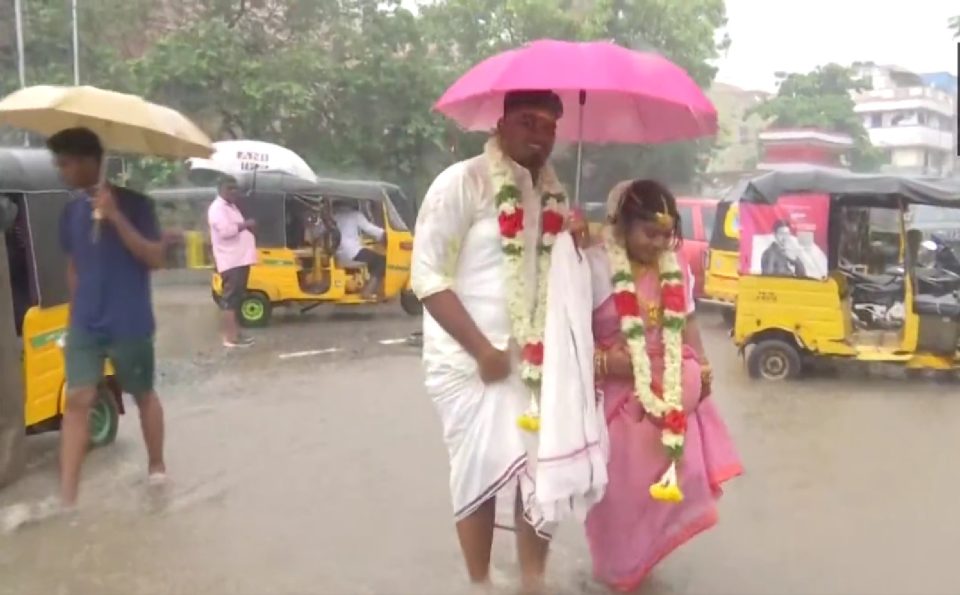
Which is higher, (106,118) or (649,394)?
(106,118)

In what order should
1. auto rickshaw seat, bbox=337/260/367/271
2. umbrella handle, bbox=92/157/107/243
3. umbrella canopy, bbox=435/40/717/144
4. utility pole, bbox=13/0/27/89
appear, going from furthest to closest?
utility pole, bbox=13/0/27/89 → auto rickshaw seat, bbox=337/260/367/271 → umbrella handle, bbox=92/157/107/243 → umbrella canopy, bbox=435/40/717/144

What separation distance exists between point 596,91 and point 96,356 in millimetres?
2686

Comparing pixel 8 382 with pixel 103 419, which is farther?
pixel 103 419

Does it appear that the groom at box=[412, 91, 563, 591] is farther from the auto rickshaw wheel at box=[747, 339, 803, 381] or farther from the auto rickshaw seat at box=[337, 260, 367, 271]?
the auto rickshaw seat at box=[337, 260, 367, 271]

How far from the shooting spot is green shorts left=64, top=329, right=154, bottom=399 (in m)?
5.22

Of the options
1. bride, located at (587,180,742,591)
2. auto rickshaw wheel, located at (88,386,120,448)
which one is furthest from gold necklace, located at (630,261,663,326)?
auto rickshaw wheel, located at (88,386,120,448)

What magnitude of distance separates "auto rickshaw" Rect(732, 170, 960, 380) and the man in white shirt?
486 cm

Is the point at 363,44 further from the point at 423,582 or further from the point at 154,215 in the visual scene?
the point at 423,582

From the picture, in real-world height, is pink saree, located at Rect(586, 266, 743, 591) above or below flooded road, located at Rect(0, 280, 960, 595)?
above

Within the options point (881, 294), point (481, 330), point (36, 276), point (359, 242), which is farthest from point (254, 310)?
point (481, 330)

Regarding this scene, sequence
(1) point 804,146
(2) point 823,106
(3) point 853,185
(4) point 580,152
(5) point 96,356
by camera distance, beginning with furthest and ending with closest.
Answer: (2) point 823,106 → (1) point 804,146 → (3) point 853,185 → (5) point 96,356 → (4) point 580,152

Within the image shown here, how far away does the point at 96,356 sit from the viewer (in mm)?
5242

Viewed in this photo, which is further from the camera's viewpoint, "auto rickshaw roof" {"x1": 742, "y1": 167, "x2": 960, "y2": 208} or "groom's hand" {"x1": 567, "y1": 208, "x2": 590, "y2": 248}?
"auto rickshaw roof" {"x1": 742, "y1": 167, "x2": 960, "y2": 208}

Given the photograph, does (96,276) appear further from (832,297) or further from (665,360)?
(832,297)
